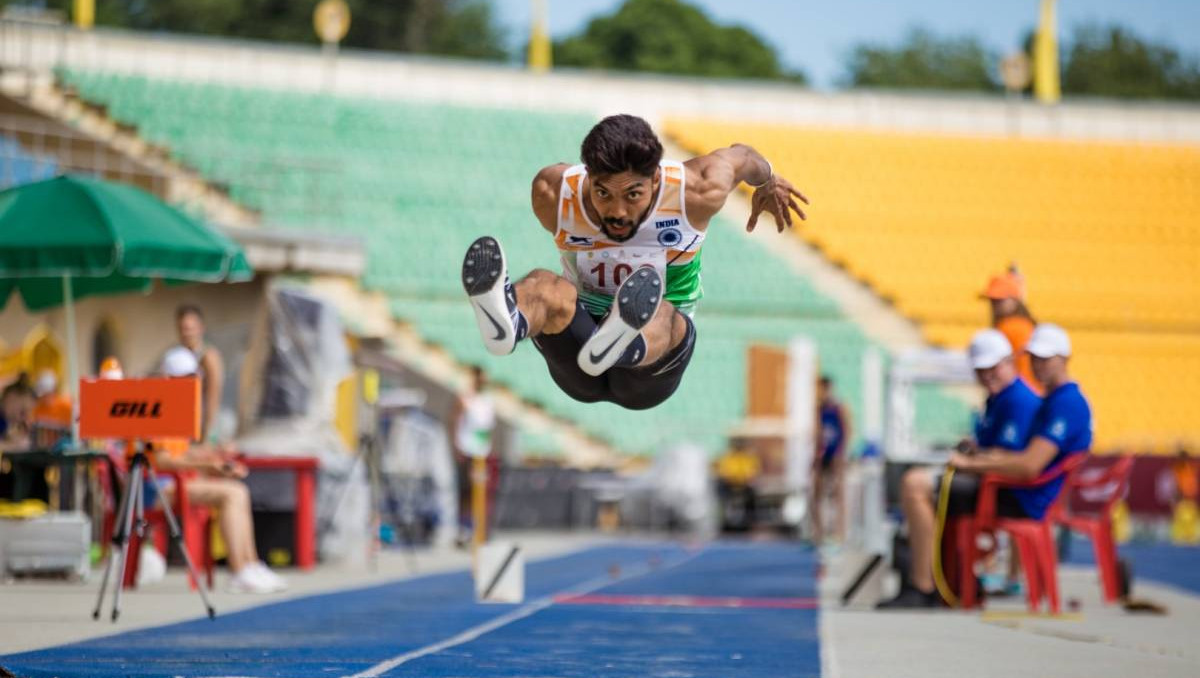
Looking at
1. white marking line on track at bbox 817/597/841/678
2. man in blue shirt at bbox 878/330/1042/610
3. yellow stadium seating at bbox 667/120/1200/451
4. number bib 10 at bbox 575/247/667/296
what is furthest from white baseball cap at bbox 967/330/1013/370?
yellow stadium seating at bbox 667/120/1200/451

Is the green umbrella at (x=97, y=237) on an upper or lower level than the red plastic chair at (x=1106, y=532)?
upper

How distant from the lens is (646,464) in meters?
28.0

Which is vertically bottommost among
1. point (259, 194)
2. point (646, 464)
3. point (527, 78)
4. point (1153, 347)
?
point (646, 464)

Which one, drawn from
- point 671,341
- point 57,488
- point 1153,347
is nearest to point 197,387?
point 671,341

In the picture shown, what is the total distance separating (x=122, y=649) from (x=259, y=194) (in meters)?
20.9

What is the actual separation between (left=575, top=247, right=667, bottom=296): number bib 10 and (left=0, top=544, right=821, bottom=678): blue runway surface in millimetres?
1524

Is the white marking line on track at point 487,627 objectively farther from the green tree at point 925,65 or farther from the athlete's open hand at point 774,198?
the green tree at point 925,65

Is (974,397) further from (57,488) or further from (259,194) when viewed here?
(57,488)

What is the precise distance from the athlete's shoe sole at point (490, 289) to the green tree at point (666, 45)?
182ft

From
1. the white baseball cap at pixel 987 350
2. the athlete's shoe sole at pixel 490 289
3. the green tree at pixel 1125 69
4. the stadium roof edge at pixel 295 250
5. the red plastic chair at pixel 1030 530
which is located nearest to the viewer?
the athlete's shoe sole at pixel 490 289

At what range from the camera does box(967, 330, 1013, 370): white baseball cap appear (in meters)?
10.3

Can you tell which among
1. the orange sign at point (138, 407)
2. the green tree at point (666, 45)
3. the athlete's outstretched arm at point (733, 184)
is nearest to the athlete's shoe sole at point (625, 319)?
the athlete's outstretched arm at point (733, 184)

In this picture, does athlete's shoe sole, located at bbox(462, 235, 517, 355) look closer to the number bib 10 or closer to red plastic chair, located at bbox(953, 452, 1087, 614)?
the number bib 10

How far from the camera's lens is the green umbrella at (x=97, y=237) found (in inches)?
459
